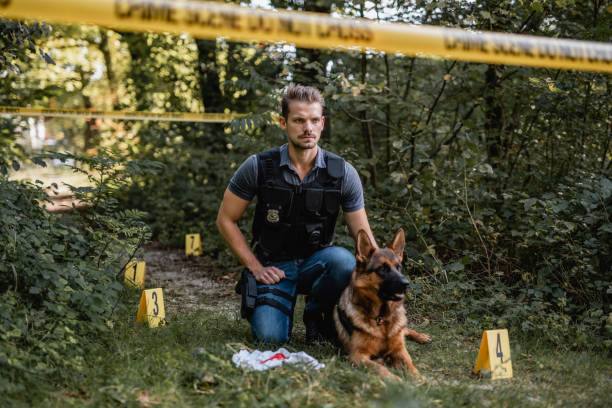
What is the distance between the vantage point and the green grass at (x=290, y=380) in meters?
2.34

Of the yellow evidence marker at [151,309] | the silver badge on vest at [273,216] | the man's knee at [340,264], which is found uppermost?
the silver badge on vest at [273,216]

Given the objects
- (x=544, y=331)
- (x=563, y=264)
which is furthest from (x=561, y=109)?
(x=544, y=331)

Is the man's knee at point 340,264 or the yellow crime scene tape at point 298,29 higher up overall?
the yellow crime scene tape at point 298,29

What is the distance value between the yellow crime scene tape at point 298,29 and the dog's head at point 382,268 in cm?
121

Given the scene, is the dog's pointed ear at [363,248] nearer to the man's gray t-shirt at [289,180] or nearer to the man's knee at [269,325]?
the man's gray t-shirt at [289,180]

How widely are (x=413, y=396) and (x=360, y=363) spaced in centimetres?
53

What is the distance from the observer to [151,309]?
11.8ft

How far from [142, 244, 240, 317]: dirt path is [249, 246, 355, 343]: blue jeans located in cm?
92

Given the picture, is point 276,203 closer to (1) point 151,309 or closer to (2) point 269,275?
(2) point 269,275

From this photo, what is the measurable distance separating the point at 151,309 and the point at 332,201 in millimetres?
1583

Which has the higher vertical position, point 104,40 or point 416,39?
point 104,40

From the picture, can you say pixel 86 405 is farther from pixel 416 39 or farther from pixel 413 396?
pixel 416 39

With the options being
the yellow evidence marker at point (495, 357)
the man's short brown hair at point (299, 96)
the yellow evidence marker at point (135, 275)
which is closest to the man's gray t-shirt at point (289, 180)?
the man's short brown hair at point (299, 96)

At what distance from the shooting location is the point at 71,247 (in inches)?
→ 146
